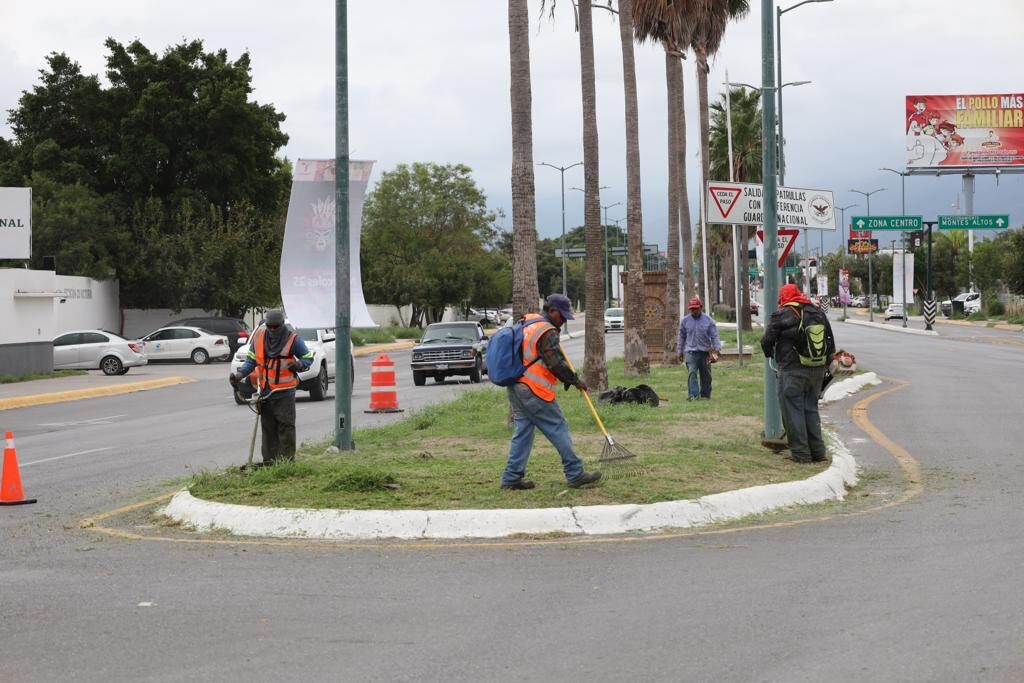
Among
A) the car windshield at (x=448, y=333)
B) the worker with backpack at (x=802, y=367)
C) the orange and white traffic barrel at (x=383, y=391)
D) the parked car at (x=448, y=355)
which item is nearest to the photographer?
the worker with backpack at (x=802, y=367)

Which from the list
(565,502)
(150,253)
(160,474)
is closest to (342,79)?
(160,474)

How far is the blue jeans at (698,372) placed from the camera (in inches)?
798

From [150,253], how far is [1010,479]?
4460 centimetres

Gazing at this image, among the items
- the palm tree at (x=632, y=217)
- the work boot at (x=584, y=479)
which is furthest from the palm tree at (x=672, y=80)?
the work boot at (x=584, y=479)

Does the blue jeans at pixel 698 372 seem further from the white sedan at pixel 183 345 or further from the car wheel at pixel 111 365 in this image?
the white sedan at pixel 183 345

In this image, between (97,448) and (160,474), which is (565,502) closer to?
(160,474)

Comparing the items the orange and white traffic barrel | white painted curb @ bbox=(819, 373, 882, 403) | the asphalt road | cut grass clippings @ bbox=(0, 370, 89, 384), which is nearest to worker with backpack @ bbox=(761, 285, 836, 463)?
the asphalt road

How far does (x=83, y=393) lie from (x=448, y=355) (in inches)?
359

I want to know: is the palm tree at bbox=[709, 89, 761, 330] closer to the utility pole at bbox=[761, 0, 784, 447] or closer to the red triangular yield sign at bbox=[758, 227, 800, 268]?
the red triangular yield sign at bbox=[758, 227, 800, 268]

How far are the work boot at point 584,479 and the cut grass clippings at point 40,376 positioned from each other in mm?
28200

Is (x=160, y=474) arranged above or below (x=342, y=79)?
below

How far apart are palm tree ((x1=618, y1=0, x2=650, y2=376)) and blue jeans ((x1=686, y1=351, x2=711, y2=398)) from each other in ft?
20.6

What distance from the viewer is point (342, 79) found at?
14008 mm

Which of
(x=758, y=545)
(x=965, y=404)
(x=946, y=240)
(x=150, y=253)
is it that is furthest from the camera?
(x=946, y=240)
